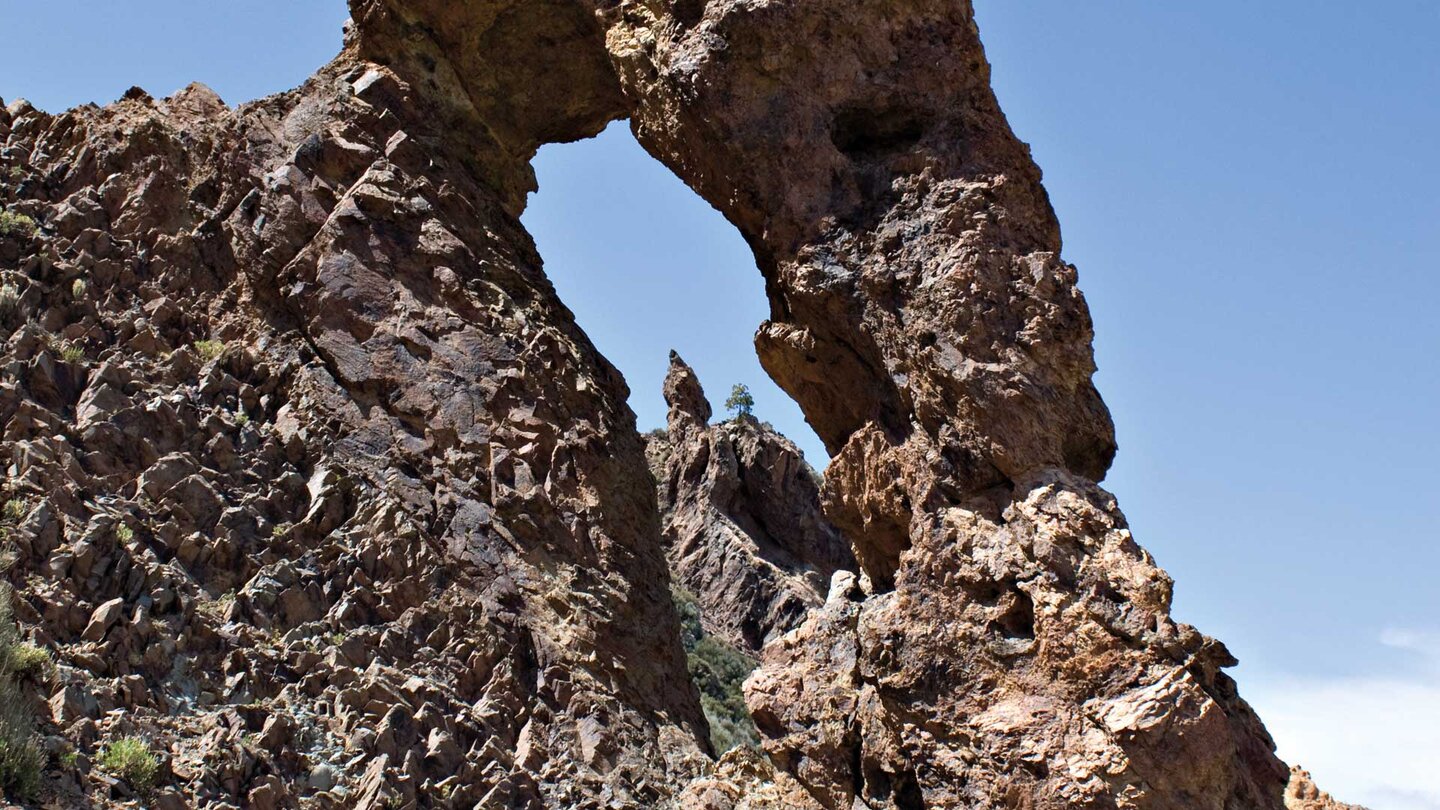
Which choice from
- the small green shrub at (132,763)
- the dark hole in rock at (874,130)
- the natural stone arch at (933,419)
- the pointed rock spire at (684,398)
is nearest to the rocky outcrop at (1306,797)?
the natural stone arch at (933,419)

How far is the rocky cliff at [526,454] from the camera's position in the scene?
38.6 feet

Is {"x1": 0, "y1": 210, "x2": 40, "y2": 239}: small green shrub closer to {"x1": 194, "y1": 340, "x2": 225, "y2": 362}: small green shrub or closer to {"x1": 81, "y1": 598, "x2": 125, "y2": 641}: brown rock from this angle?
{"x1": 194, "y1": 340, "x2": 225, "y2": 362}: small green shrub

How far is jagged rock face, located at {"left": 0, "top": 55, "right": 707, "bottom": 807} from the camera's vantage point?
12.8 meters

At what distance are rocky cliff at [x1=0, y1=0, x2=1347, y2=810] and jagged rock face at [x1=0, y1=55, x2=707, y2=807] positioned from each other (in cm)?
5

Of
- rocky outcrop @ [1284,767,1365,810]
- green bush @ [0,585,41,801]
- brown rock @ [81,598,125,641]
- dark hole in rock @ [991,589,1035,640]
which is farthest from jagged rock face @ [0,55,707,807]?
rocky outcrop @ [1284,767,1365,810]

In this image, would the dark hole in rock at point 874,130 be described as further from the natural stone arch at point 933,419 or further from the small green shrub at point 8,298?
the small green shrub at point 8,298

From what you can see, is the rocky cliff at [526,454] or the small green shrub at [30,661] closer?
the small green shrub at [30,661]

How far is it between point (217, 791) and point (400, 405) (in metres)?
5.41

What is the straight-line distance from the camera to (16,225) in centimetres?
1612

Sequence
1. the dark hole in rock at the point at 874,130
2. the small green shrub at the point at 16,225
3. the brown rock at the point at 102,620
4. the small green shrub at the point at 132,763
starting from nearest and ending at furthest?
the small green shrub at the point at 132,763 < the brown rock at the point at 102,620 < the dark hole in rock at the point at 874,130 < the small green shrub at the point at 16,225

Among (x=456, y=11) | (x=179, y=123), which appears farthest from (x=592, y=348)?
(x=179, y=123)

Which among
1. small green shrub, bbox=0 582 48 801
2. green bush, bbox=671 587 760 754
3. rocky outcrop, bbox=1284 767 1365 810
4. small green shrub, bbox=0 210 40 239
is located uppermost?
Result: green bush, bbox=671 587 760 754

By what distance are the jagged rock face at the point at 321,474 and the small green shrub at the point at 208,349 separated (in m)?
0.03

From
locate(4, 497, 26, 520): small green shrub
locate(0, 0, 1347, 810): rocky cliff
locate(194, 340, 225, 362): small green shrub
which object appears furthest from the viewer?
locate(194, 340, 225, 362): small green shrub
